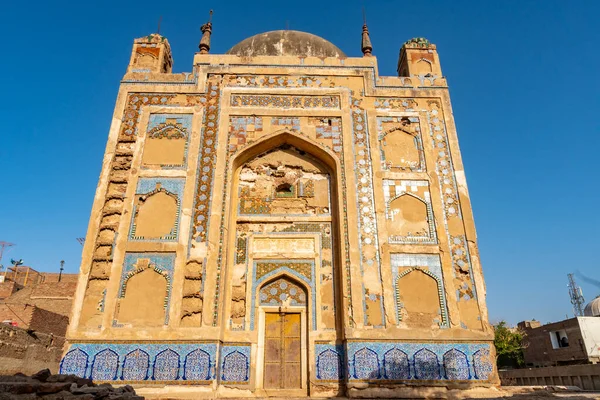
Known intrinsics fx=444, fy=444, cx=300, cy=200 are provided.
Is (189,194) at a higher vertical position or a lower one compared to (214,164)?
lower

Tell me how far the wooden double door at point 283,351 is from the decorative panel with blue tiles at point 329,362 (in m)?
0.38

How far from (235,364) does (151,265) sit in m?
2.38

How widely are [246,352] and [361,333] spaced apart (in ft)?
6.81

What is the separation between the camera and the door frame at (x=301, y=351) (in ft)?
25.8

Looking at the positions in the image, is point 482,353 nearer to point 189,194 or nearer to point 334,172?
point 334,172

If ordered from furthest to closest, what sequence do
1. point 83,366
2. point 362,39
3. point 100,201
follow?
point 362,39
point 100,201
point 83,366

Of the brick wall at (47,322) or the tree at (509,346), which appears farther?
the tree at (509,346)

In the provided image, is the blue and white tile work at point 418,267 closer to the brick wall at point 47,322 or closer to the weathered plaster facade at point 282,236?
the weathered plaster facade at point 282,236

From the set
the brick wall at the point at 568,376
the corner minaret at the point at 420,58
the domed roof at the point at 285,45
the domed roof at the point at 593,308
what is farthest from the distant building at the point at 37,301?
the domed roof at the point at 593,308

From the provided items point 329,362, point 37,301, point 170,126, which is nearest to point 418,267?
point 329,362

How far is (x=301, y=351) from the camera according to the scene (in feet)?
26.8

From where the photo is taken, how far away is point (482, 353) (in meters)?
7.73

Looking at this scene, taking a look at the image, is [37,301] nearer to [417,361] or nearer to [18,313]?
[18,313]

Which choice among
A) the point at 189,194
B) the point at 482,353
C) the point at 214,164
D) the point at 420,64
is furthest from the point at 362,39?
the point at 482,353
